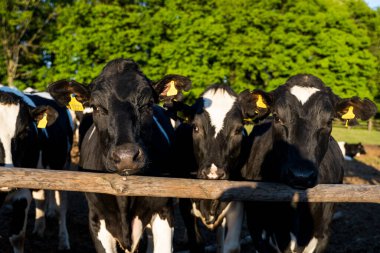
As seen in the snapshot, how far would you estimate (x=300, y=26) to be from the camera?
1373 inches

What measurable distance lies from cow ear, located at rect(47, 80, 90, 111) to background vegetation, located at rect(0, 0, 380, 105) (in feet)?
75.5

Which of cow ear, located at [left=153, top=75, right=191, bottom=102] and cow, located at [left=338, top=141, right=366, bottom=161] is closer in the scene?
cow ear, located at [left=153, top=75, right=191, bottom=102]

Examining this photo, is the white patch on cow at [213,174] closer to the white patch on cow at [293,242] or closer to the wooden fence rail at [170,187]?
the wooden fence rail at [170,187]

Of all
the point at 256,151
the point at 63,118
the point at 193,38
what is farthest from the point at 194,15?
the point at 256,151

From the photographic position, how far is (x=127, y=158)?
11.2ft

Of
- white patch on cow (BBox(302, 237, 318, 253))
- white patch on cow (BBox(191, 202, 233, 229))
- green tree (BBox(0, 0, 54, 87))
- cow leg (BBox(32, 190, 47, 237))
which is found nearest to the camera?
white patch on cow (BBox(302, 237, 318, 253))

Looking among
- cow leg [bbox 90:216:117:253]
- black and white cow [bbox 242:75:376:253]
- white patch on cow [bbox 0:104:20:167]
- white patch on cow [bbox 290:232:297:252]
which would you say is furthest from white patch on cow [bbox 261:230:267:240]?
white patch on cow [bbox 0:104:20:167]

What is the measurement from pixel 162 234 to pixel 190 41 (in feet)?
85.4

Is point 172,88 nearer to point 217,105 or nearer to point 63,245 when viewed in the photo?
point 217,105

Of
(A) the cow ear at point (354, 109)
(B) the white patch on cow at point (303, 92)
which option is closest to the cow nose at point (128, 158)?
(B) the white patch on cow at point (303, 92)

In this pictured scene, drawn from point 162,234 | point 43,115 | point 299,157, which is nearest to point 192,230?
point 162,234

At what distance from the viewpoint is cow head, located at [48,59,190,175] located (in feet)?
11.5

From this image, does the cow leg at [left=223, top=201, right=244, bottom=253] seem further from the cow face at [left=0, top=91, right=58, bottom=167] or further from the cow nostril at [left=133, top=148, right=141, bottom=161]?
the cow face at [left=0, top=91, right=58, bottom=167]

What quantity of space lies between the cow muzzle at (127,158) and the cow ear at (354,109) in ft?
7.01
